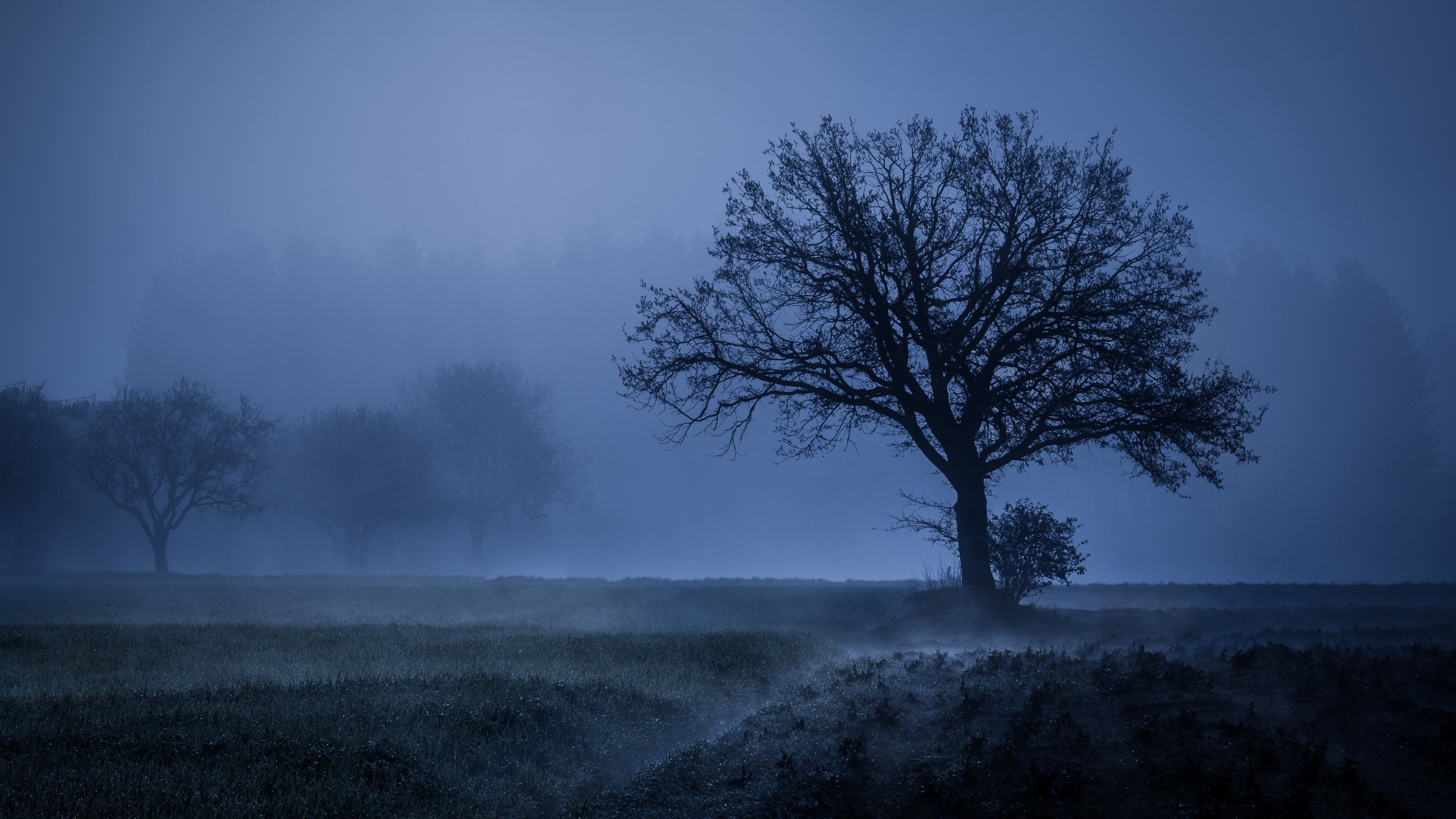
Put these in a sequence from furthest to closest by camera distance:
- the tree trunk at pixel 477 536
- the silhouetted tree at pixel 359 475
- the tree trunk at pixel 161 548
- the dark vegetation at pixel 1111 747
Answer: the tree trunk at pixel 477 536 → the silhouetted tree at pixel 359 475 → the tree trunk at pixel 161 548 → the dark vegetation at pixel 1111 747

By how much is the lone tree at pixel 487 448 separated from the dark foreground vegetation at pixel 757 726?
121 ft

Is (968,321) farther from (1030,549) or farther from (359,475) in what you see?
(359,475)

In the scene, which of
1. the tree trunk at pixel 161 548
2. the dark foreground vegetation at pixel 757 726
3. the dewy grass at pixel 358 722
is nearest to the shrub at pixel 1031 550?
the dark foreground vegetation at pixel 757 726

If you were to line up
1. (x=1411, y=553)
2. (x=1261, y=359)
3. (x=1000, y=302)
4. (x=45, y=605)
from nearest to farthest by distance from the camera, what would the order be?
(x=1000, y=302) → (x=45, y=605) → (x=1411, y=553) → (x=1261, y=359)

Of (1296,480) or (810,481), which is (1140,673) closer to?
(1296,480)

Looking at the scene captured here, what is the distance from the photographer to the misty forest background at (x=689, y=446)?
57.9m

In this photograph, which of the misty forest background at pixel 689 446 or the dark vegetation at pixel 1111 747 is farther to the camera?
the misty forest background at pixel 689 446

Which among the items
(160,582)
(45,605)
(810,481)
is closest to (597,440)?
(810,481)

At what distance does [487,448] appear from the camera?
53.5m

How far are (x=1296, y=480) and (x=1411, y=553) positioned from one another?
32.7ft

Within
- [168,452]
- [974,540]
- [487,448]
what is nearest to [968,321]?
[974,540]

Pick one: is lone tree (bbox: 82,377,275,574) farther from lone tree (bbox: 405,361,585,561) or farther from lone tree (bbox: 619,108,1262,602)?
lone tree (bbox: 619,108,1262,602)

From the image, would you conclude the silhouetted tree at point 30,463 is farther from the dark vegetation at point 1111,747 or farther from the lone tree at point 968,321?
the dark vegetation at point 1111,747

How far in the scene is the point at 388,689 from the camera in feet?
36.2
